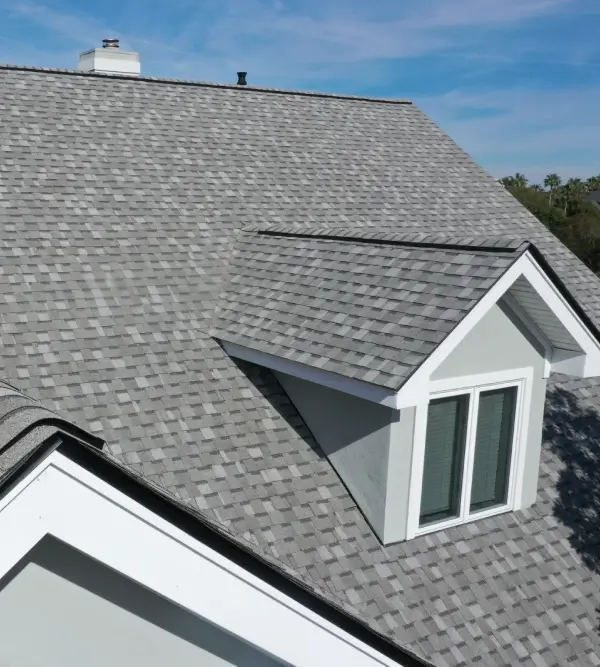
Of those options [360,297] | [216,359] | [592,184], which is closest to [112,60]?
[216,359]

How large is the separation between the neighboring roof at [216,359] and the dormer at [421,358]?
31 cm

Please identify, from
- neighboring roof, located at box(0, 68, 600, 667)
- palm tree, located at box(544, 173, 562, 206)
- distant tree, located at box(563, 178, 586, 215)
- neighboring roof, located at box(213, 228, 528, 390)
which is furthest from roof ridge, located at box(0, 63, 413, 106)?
palm tree, located at box(544, 173, 562, 206)

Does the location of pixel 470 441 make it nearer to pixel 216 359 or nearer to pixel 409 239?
pixel 409 239

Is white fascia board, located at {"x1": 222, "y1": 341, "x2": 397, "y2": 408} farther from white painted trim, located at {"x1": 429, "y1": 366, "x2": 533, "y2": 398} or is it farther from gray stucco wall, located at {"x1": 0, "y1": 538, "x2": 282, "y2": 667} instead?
gray stucco wall, located at {"x1": 0, "y1": 538, "x2": 282, "y2": 667}

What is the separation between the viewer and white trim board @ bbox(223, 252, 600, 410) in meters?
5.52

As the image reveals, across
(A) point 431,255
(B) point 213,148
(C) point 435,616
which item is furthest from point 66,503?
(B) point 213,148

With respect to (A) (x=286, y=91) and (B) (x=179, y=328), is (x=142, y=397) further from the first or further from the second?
(A) (x=286, y=91)

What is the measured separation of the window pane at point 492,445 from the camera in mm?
6758

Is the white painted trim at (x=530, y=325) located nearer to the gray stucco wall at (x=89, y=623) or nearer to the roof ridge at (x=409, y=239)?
the roof ridge at (x=409, y=239)

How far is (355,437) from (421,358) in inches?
48.6

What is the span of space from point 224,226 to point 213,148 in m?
2.00

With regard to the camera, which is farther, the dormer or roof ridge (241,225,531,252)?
roof ridge (241,225,531,252)

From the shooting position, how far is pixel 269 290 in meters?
7.51

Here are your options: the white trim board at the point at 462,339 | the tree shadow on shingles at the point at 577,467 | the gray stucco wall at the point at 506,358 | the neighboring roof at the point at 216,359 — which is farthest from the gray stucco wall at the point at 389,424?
the tree shadow on shingles at the point at 577,467
